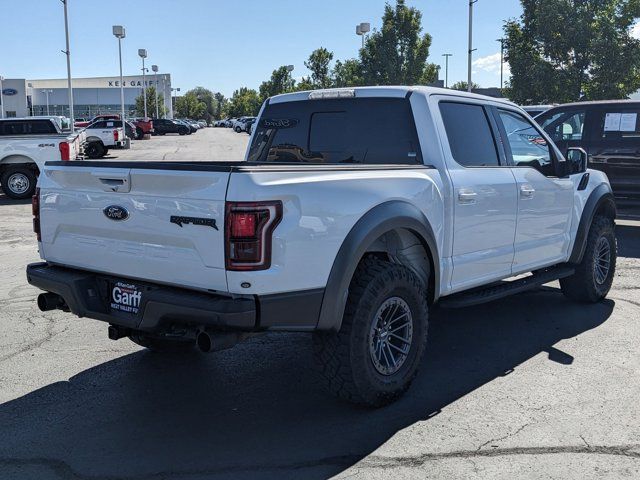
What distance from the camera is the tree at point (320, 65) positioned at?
187 ft

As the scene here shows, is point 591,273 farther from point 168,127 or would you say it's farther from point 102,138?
point 168,127

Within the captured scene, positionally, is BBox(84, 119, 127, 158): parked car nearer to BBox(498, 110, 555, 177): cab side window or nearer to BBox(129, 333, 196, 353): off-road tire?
BBox(129, 333, 196, 353): off-road tire

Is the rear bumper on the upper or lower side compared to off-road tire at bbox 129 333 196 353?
upper

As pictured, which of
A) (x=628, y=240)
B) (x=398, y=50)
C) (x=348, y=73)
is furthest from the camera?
(x=348, y=73)

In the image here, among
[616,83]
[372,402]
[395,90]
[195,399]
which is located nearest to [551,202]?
[395,90]

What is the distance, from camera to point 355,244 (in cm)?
388

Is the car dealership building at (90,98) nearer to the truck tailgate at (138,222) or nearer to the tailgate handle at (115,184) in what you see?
the truck tailgate at (138,222)

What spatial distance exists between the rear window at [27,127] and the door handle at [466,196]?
16.1 meters

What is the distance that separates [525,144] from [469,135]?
966mm

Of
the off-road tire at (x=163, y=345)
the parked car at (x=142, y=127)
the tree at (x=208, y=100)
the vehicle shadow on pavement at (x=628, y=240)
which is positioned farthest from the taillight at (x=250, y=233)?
the tree at (x=208, y=100)

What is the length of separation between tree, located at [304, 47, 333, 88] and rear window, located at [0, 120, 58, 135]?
130ft

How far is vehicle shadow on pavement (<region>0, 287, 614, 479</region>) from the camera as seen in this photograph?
359cm

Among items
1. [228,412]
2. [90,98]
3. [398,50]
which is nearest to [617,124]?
[228,412]

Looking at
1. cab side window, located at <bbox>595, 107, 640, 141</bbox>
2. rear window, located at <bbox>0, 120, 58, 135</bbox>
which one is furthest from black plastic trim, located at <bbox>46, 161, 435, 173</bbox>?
rear window, located at <bbox>0, 120, 58, 135</bbox>
